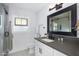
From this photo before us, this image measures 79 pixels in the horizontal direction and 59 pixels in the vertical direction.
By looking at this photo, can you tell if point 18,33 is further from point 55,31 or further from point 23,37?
point 55,31

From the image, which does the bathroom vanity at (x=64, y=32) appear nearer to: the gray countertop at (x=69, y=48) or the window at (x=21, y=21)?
the gray countertop at (x=69, y=48)

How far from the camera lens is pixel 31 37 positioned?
242 centimetres

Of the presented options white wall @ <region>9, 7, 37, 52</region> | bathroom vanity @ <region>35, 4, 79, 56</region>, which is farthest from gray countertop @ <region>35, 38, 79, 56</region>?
white wall @ <region>9, 7, 37, 52</region>

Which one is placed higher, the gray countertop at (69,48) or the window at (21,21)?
the window at (21,21)

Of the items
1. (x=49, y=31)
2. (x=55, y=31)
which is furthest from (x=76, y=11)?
(x=49, y=31)

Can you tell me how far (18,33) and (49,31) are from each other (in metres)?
0.88

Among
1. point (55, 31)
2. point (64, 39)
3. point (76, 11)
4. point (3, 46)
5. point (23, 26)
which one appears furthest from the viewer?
point (3, 46)

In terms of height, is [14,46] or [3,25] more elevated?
[3,25]

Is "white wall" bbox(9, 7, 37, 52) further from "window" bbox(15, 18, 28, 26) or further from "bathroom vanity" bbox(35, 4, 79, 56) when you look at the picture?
"bathroom vanity" bbox(35, 4, 79, 56)

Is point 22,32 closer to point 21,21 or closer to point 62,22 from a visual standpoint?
point 21,21

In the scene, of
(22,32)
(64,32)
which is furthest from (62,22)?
(22,32)

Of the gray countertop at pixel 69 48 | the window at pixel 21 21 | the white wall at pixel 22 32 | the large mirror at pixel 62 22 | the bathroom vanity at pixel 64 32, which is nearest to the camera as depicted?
the gray countertop at pixel 69 48

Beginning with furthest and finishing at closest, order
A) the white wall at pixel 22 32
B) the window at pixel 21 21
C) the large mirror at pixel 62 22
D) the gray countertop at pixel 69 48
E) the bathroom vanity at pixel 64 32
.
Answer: the white wall at pixel 22 32, the window at pixel 21 21, the large mirror at pixel 62 22, the bathroom vanity at pixel 64 32, the gray countertop at pixel 69 48

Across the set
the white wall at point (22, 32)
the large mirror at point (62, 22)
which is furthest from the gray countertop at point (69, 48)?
the white wall at point (22, 32)
